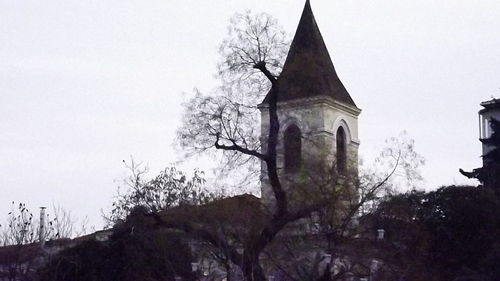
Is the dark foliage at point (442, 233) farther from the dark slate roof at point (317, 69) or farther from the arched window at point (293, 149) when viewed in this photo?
the dark slate roof at point (317, 69)

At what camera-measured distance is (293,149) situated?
139 ft

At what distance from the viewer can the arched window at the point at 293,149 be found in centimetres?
3828

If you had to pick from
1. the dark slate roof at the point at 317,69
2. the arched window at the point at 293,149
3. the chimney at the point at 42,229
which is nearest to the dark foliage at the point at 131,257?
the chimney at the point at 42,229

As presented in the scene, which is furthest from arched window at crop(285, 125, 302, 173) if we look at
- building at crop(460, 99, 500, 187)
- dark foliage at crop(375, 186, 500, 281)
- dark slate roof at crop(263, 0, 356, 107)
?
building at crop(460, 99, 500, 187)

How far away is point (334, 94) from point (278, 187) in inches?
626

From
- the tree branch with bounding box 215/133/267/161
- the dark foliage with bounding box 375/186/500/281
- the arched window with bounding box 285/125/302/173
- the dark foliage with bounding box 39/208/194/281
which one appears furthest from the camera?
the dark foliage with bounding box 375/186/500/281

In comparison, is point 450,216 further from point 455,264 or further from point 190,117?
point 190,117

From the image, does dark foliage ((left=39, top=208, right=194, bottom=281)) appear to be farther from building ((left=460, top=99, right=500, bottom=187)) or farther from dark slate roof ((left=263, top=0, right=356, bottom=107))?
building ((left=460, top=99, right=500, bottom=187))

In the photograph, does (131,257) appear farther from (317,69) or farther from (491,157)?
(491,157)

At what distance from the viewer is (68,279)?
39.1m

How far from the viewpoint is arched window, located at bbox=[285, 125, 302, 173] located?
3828 cm

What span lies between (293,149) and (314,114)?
203 inches

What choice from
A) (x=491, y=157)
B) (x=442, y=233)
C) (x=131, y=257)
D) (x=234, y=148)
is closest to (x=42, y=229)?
(x=131, y=257)

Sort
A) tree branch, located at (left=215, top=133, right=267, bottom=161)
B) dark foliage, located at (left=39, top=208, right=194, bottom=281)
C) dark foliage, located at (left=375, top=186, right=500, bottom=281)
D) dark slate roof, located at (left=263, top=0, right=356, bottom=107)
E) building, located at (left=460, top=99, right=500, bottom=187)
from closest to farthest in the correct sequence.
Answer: tree branch, located at (left=215, top=133, right=267, bottom=161), dark foliage, located at (left=39, top=208, right=194, bottom=281), dark foliage, located at (left=375, top=186, right=500, bottom=281), dark slate roof, located at (left=263, top=0, right=356, bottom=107), building, located at (left=460, top=99, right=500, bottom=187)
